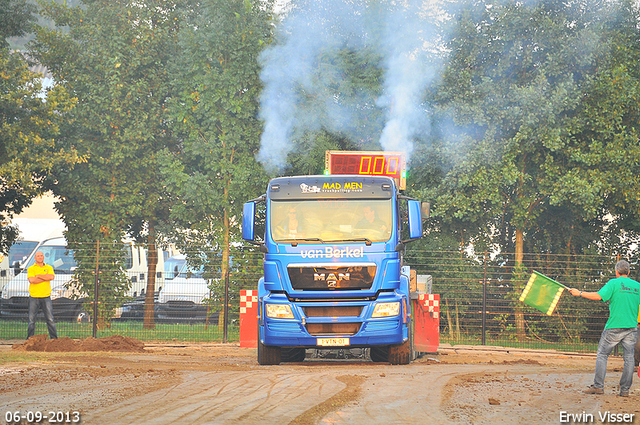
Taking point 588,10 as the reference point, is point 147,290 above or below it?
below

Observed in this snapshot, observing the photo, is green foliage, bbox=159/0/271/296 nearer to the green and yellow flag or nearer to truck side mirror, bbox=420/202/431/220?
truck side mirror, bbox=420/202/431/220

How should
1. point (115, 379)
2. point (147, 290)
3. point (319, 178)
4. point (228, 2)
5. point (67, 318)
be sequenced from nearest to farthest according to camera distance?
point (115, 379) < point (319, 178) < point (67, 318) < point (228, 2) < point (147, 290)

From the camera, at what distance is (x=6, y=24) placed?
2512 cm

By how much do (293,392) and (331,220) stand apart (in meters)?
4.02

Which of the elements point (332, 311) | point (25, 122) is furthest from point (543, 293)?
point (25, 122)

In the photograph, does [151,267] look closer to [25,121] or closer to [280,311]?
[25,121]

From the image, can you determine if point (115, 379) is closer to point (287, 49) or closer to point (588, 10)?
point (287, 49)

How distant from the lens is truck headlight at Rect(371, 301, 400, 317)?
41.9 feet

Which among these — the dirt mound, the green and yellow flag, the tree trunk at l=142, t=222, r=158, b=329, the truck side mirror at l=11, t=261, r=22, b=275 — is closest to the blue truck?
the green and yellow flag

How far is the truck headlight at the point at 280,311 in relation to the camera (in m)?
12.8

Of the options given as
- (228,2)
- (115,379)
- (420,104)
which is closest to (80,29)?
(228,2)

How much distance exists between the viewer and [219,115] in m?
25.2

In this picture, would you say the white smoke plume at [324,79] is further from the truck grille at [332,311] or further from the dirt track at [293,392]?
the truck grille at [332,311]

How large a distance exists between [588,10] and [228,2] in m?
Result: 10.7
